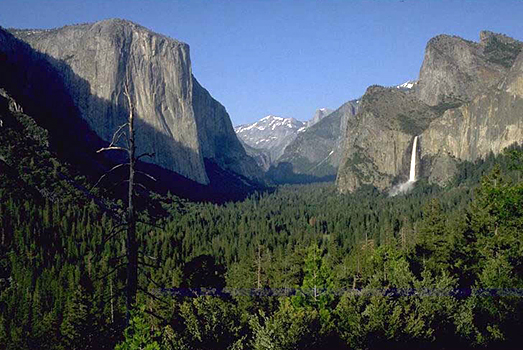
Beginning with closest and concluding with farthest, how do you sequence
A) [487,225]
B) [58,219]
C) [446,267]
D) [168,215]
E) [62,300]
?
[487,225], [446,267], [62,300], [58,219], [168,215]

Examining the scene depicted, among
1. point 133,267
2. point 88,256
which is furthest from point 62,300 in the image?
point 133,267

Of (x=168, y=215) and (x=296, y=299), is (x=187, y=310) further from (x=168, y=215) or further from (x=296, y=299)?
(x=168, y=215)

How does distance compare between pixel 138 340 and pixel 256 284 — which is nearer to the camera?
pixel 138 340

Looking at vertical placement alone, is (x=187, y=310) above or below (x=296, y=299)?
above

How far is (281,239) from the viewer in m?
114

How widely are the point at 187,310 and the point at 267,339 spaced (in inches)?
170

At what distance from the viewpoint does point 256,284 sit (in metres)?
58.9

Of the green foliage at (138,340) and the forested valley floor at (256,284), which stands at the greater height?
the green foliage at (138,340)

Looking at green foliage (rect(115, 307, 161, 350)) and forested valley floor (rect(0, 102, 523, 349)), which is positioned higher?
green foliage (rect(115, 307, 161, 350))

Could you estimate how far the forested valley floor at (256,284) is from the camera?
23422 millimetres

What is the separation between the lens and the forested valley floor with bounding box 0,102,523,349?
23422 mm

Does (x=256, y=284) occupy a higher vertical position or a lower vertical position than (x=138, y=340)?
lower

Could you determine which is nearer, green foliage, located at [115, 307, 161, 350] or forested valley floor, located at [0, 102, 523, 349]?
green foliage, located at [115, 307, 161, 350]

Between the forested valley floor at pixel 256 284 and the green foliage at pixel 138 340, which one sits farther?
the forested valley floor at pixel 256 284
